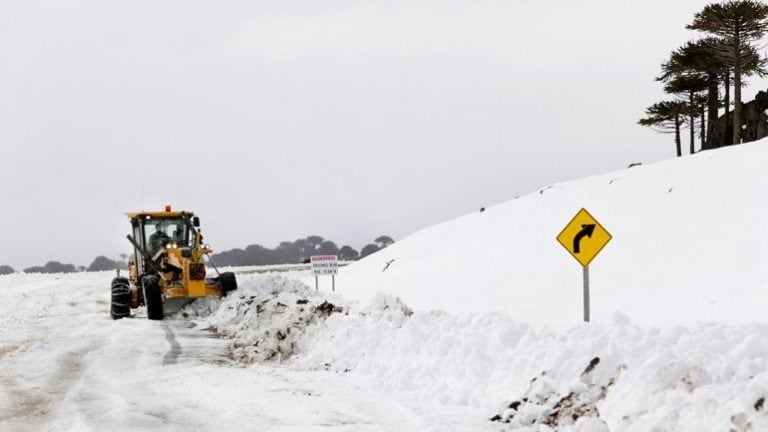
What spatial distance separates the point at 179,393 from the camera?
803cm

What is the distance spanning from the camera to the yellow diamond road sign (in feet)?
37.8

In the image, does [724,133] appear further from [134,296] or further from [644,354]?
[644,354]

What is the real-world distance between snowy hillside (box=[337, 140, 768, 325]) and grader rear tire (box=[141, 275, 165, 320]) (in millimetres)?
6635

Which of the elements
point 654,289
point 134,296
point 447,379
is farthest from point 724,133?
point 447,379

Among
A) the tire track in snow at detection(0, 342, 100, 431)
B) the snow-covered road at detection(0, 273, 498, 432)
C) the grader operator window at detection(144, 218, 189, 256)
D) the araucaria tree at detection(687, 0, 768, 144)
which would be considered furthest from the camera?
the araucaria tree at detection(687, 0, 768, 144)

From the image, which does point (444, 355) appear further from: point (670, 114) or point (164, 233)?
point (670, 114)

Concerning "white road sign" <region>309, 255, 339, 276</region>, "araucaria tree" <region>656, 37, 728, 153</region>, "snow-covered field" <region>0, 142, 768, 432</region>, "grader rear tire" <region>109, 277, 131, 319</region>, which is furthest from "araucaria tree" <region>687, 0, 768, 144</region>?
"grader rear tire" <region>109, 277, 131, 319</region>

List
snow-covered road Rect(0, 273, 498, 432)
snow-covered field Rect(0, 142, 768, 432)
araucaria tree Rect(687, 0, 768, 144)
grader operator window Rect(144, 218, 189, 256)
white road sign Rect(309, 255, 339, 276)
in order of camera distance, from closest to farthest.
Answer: snow-covered field Rect(0, 142, 768, 432) < snow-covered road Rect(0, 273, 498, 432) < grader operator window Rect(144, 218, 189, 256) < white road sign Rect(309, 255, 339, 276) < araucaria tree Rect(687, 0, 768, 144)

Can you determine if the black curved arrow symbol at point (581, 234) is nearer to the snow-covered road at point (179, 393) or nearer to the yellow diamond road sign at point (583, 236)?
the yellow diamond road sign at point (583, 236)

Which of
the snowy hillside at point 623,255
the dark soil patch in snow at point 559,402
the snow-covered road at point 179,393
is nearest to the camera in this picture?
the dark soil patch in snow at point 559,402

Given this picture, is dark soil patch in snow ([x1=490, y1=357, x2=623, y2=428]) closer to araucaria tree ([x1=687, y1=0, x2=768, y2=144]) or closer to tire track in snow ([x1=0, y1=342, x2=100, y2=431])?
tire track in snow ([x1=0, y1=342, x2=100, y2=431])

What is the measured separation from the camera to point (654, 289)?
56.6 feet

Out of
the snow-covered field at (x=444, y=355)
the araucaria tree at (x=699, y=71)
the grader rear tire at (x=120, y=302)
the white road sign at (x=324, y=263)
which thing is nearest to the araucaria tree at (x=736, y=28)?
the araucaria tree at (x=699, y=71)

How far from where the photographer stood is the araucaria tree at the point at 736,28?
125 ft
